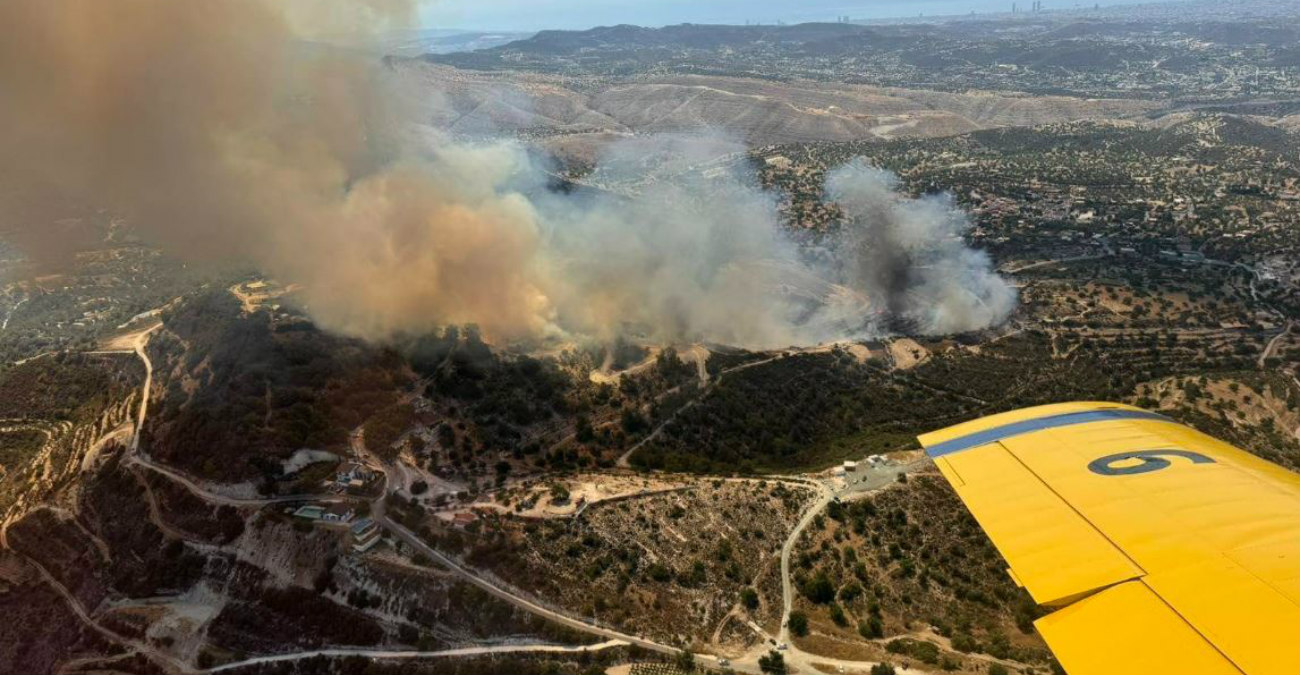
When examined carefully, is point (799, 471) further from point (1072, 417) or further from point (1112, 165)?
point (1112, 165)

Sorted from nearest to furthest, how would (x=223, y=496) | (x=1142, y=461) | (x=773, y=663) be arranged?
(x=1142, y=461) < (x=773, y=663) < (x=223, y=496)

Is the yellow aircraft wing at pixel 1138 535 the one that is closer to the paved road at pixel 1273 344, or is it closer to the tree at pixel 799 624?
the tree at pixel 799 624

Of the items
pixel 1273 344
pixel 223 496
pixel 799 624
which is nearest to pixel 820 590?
pixel 799 624

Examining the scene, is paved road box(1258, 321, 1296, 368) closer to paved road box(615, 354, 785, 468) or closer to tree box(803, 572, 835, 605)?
paved road box(615, 354, 785, 468)

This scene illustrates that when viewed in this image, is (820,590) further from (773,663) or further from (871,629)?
(773,663)

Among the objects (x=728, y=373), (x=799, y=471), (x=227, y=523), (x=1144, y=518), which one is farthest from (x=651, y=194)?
(x=1144, y=518)

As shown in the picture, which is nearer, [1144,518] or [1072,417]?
[1144,518]
